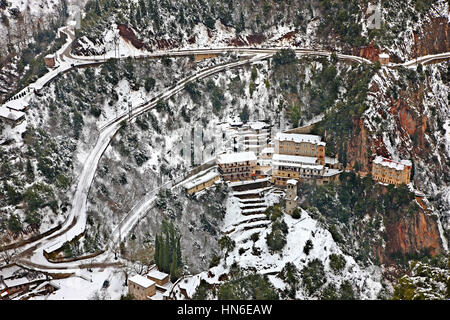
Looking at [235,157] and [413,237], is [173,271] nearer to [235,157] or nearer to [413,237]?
[235,157]

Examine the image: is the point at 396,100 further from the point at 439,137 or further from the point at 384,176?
the point at 384,176

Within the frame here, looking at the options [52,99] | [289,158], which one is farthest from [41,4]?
[289,158]

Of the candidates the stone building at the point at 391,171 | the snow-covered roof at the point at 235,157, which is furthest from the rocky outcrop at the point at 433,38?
the snow-covered roof at the point at 235,157

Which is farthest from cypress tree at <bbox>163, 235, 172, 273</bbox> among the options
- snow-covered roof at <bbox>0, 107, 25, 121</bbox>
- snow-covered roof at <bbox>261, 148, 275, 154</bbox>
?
snow-covered roof at <bbox>0, 107, 25, 121</bbox>

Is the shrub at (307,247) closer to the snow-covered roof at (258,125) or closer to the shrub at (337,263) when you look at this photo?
the shrub at (337,263)

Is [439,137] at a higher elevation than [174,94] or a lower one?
lower
